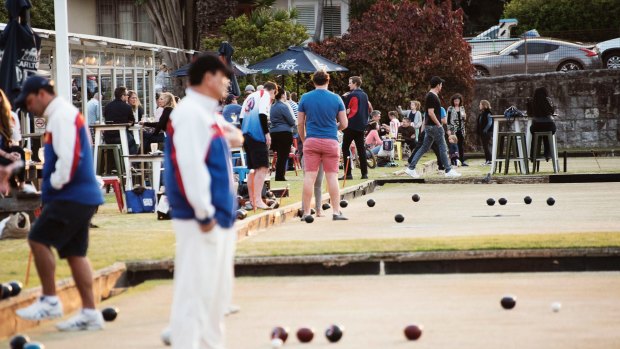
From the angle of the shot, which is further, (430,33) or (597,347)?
(430,33)

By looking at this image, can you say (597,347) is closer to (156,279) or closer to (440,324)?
(440,324)

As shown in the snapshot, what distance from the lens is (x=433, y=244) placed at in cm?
1198

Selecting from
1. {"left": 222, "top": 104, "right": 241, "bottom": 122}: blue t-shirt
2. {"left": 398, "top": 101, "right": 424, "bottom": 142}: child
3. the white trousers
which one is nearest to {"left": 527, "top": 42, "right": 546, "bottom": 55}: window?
{"left": 398, "top": 101, "right": 424, "bottom": 142}: child

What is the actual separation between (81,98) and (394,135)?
28.4ft

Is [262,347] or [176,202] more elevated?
[176,202]

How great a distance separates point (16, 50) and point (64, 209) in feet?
19.1

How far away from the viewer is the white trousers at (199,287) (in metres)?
6.83

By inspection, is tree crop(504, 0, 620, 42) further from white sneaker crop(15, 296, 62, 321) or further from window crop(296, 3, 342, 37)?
white sneaker crop(15, 296, 62, 321)

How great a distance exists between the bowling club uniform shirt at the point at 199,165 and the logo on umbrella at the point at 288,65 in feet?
68.0

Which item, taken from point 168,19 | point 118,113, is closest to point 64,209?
point 118,113

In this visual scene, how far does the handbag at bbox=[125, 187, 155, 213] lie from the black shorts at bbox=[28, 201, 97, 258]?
27.6ft

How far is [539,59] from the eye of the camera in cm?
3947

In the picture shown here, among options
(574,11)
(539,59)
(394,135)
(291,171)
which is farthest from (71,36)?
(574,11)

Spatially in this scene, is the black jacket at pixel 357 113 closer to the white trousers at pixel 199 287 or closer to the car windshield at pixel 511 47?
the white trousers at pixel 199 287
